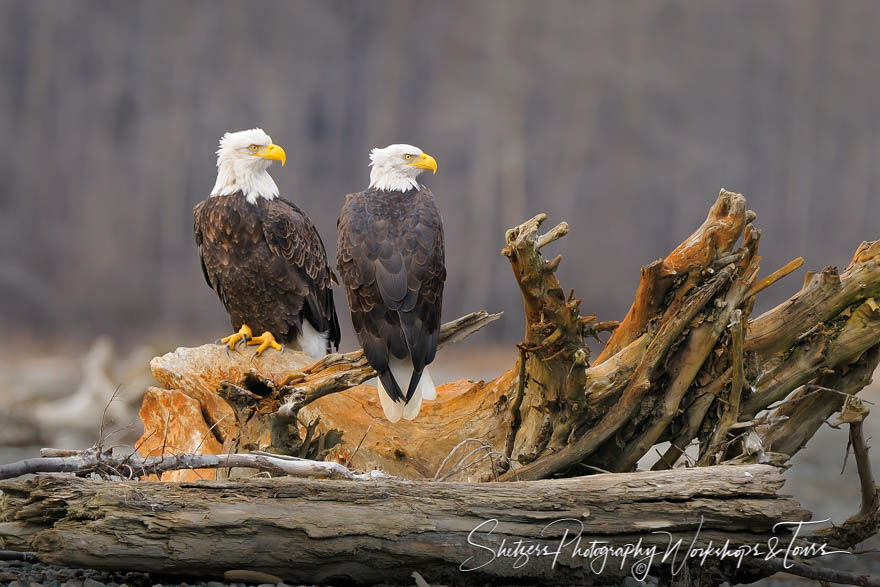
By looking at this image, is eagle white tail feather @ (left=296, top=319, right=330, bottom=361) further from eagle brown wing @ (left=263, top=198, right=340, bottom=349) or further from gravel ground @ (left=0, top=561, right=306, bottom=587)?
gravel ground @ (left=0, top=561, right=306, bottom=587)

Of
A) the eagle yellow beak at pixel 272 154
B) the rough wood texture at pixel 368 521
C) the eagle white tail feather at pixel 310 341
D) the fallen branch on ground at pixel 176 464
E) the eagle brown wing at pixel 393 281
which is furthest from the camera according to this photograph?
the eagle white tail feather at pixel 310 341

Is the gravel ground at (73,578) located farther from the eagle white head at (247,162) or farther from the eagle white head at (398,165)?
the eagle white head at (247,162)

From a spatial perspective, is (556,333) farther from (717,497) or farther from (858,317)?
(858,317)

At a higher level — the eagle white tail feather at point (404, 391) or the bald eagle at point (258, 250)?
the bald eagle at point (258, 250)

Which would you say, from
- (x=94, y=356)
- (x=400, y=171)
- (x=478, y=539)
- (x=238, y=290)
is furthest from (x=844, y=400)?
(x=94, y=356)

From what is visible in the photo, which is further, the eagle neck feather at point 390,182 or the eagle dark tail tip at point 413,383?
the eagle neck feather at point 390,182

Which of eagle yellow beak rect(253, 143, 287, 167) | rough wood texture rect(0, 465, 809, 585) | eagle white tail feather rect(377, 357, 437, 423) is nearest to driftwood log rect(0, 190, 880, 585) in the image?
rough wood texture rect(0, 465, 809, 585)

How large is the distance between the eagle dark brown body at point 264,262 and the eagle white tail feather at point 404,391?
843 millimetres

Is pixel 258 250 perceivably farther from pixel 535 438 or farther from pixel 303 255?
pixel 535 438

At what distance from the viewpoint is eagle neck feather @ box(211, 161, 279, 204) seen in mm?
3807

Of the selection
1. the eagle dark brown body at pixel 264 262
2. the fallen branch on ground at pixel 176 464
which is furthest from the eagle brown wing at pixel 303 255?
the fallen branch on ground at pixel 176 464

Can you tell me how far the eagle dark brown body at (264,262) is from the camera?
3797mm

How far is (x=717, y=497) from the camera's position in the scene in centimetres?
227

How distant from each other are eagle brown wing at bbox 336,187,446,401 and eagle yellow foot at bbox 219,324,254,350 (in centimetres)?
74
